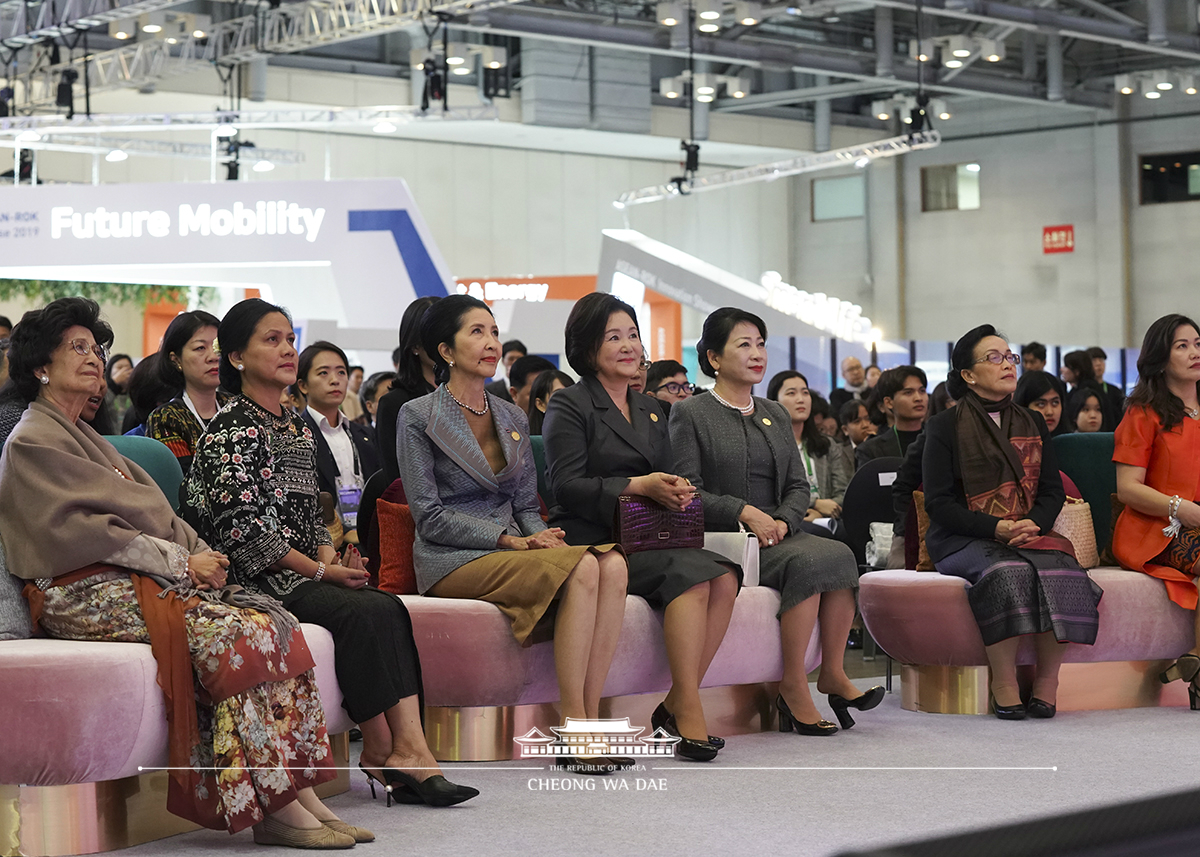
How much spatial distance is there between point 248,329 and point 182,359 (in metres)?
0.92

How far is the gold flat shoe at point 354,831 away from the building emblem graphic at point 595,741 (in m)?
0.80

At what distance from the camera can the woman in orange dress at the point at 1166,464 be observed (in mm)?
4703

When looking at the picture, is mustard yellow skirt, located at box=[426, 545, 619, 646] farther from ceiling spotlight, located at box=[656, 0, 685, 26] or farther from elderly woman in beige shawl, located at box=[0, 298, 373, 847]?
ceiling spotlight, located at box=[656, 0, 685, 26]

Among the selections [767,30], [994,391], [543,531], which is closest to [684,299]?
[767,30]

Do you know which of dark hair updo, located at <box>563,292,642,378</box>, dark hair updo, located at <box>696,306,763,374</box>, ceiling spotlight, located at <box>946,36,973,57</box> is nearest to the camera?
dark hair updo, located at <box>563,292,642,378</box>

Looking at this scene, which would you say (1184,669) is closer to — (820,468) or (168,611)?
(820,468)

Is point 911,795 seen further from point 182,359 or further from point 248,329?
point 182,359

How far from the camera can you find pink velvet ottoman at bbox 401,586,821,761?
3766 mm

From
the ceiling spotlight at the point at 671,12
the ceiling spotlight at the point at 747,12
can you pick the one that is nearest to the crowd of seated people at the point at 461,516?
the ceiling spotlight at the point at 747,12

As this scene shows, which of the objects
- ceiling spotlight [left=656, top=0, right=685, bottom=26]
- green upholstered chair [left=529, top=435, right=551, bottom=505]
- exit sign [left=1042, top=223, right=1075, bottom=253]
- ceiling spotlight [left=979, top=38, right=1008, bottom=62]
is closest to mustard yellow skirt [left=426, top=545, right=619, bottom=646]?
green upholstered chair [left=529, top=435, right=551, bottom=505]

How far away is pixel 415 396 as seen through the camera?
170 inches

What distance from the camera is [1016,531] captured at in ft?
14.8

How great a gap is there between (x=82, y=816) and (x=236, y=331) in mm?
1158

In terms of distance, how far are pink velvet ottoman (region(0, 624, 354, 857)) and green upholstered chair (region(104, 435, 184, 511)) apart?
0.83 m
